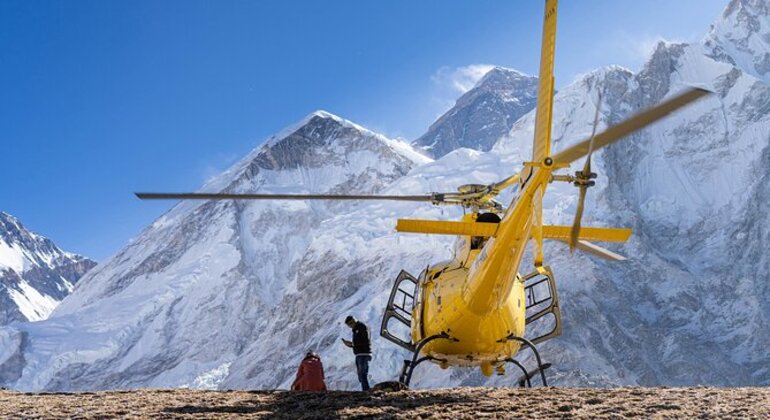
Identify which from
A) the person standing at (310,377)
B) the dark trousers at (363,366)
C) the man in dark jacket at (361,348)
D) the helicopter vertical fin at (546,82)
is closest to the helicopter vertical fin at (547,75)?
the helicopter vertical fin at (546,82)

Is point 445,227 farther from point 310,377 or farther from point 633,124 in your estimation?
point 310,377

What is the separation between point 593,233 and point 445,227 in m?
2.16

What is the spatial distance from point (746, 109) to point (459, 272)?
142 m

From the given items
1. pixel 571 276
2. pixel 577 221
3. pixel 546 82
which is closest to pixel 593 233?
pixel 577 221

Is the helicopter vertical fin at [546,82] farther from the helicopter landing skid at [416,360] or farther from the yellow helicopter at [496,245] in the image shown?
the helicopter landing skid at [416,360]

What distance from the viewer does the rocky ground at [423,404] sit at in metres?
7.86

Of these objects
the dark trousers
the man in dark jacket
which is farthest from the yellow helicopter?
the dark trousers

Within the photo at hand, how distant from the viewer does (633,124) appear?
28.5 ft

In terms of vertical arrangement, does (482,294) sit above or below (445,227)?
below

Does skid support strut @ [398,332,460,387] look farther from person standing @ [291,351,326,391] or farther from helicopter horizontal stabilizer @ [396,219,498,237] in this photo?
helicopter horizontal stabilizer @ [396,219,498,237]

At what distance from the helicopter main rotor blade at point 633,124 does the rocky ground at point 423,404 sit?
283 cm

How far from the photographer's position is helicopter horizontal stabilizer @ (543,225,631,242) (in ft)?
36.0

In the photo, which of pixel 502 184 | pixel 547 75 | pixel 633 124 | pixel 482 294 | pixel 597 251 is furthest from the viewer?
pixel 502 184

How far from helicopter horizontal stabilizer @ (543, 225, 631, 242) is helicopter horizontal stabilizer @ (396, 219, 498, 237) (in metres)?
0.83
